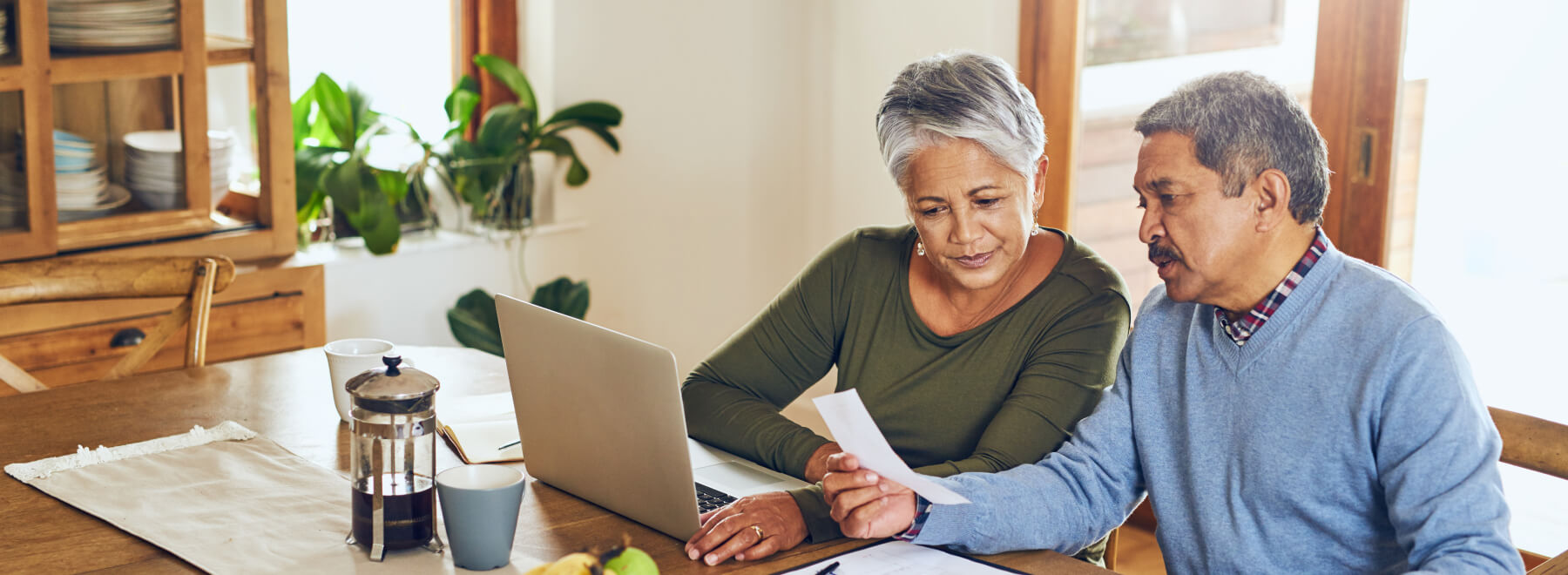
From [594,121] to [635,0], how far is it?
367 millimetres

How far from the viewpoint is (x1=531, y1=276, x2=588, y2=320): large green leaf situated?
3.50 meters

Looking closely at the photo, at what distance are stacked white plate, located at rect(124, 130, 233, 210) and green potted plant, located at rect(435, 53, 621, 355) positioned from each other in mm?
731

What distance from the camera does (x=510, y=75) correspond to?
3406mm

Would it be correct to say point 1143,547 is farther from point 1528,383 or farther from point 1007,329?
point 1007,329

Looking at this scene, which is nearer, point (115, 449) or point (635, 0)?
point (115, 449)

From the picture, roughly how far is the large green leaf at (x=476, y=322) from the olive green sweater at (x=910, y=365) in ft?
5.00

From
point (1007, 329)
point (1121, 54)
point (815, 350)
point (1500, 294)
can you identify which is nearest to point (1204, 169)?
point (1007, 329)

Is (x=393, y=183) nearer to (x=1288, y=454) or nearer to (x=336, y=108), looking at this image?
(x=336, y=108)

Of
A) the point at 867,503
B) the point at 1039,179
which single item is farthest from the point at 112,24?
the point at 867,503

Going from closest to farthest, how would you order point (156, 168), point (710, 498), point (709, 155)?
1. point (710, 498)
2. point (156, 168)
3. point (709, 155)

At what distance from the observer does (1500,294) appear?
2600 mm

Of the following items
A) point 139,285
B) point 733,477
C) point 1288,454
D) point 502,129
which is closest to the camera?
point 1288,454

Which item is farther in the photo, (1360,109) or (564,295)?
(564,295)

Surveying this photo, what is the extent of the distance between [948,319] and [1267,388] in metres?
0.51
